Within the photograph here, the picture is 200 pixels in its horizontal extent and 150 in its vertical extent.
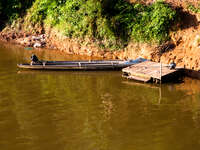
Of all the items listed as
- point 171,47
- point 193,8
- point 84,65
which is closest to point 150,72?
point 171,47

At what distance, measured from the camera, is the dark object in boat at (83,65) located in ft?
76.2

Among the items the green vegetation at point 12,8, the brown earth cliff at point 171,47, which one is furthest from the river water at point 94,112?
the green vegetation at point 12,8

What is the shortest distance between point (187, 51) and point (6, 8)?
67.7 ft

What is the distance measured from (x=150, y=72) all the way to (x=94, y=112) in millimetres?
5943

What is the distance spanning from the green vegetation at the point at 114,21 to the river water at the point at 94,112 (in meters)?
4.21

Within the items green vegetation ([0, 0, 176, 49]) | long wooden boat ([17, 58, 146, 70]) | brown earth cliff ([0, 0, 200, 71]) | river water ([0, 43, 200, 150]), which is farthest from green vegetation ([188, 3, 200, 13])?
river water ([0, 43, 200, 150])

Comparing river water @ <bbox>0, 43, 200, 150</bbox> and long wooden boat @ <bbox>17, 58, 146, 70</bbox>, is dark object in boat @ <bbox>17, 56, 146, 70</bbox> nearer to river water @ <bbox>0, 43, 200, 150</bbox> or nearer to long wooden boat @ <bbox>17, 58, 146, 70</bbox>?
long wooden boat @ <bbox>17, 58, 146, 70</bbox>

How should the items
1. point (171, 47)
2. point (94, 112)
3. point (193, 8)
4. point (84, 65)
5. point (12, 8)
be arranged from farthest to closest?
1. point (12, 8)
2. point (193, 8)
3. point (171, 47)
4. point (84, 65)
5. point (94, 112)

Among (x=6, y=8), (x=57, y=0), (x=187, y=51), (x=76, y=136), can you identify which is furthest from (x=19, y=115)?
(x=6, y=8)

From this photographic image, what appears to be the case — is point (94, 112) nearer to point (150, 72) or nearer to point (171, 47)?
point (150, 72)

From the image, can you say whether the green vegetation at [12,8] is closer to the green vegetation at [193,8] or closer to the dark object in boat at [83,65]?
the dark object in boat at [83,65]

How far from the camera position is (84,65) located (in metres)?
23.6

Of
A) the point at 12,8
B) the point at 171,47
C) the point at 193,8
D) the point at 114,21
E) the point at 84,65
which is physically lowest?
the point at 84,65

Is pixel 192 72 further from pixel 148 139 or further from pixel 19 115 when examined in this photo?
pixel 19 115
